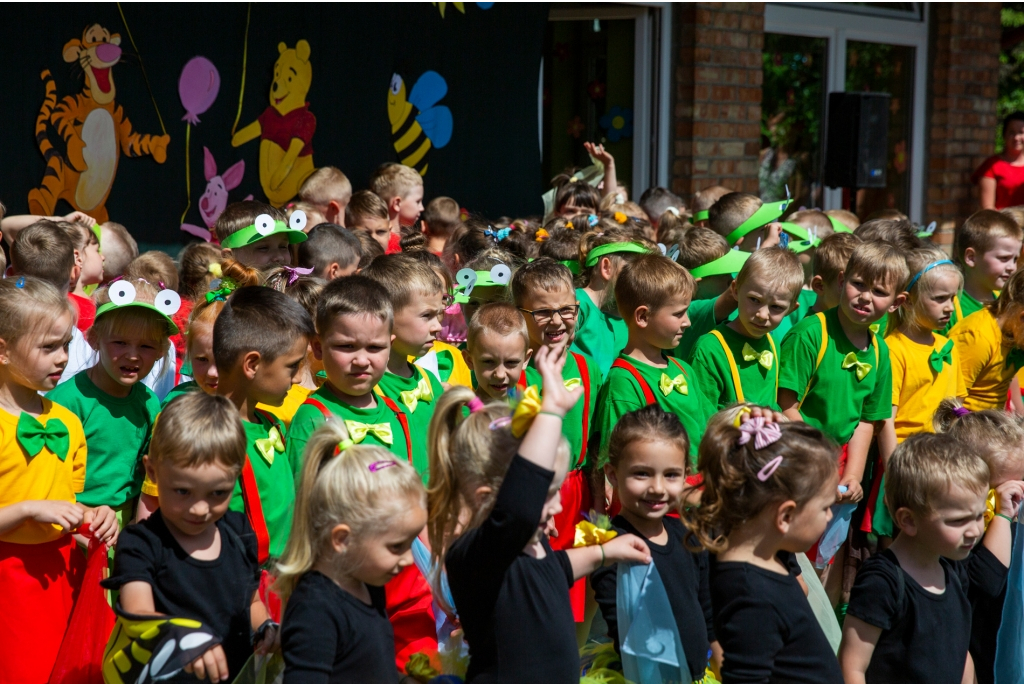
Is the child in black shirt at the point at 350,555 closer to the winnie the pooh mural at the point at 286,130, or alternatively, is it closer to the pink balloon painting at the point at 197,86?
the pink balloon painting at the point at 197,86

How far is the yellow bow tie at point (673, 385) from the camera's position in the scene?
3.85 m

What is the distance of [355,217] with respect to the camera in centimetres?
613

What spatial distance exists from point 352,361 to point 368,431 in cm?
21

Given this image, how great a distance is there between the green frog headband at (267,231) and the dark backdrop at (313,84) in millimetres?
1686

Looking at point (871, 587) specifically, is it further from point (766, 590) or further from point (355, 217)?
point (355, 217)

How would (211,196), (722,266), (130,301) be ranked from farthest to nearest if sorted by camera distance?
(211,196)
(722,266)
(130,301)

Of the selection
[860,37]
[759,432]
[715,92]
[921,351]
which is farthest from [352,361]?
[860,37]

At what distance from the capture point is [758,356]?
427cm

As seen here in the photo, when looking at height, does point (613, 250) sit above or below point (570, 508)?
above

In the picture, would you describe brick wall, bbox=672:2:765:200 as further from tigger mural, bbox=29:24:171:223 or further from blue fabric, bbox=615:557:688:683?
blue fabric, bbox=615:557:688:683

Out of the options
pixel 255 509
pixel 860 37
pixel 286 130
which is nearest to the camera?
pixel 255 509

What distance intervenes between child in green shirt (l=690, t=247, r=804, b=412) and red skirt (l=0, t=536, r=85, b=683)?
94.0 inches

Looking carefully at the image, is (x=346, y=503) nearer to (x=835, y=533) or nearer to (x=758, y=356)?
(x=758, y=356)

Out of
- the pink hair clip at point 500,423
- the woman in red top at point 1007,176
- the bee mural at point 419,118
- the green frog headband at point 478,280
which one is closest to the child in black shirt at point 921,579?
the pink hair clip at point 500,423
